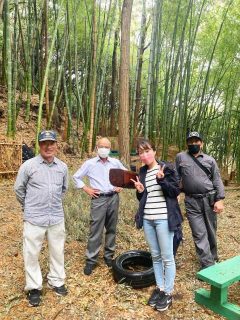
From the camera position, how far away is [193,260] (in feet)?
11.1

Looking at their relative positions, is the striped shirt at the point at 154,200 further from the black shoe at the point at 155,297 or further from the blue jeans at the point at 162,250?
the black shoe at the point at 155,297

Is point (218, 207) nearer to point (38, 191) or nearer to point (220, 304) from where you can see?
point (220, 304)

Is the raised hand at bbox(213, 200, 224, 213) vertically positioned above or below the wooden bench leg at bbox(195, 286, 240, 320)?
above

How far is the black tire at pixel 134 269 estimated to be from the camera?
2.73 meters

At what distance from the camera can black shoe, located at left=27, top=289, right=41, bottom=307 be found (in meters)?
2.45

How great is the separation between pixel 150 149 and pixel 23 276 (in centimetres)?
154

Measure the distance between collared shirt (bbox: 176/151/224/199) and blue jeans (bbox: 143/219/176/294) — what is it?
723 mm

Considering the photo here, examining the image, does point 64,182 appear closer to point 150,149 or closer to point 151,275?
point 150,149

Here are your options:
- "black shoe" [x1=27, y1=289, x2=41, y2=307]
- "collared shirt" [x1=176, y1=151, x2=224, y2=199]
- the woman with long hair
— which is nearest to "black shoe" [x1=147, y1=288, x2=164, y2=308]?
the woman with long hair

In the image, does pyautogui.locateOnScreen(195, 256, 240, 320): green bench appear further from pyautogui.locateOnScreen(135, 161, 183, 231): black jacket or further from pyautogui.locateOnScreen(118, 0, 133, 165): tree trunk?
pyautogui.locateOnScreen(118, 0, 133, 165): tree trunk

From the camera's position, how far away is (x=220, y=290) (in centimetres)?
207

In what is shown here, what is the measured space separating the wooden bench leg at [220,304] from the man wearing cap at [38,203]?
114 cm

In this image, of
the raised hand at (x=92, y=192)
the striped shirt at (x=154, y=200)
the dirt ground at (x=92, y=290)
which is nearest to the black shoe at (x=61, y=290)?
the dirt ground at (x=92, y=290)

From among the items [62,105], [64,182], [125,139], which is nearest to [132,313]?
[64,182]
